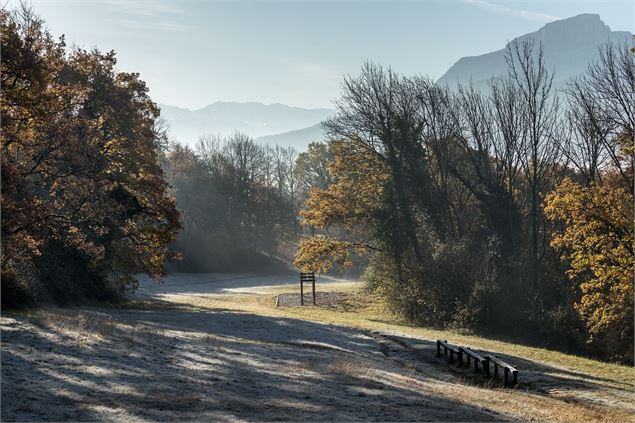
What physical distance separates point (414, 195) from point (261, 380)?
30.7 metres

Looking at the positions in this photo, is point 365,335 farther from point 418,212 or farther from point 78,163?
point 418,212

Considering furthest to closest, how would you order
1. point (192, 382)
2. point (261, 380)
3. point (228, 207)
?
point (228, 207), point (261, 380), point (192, 382)

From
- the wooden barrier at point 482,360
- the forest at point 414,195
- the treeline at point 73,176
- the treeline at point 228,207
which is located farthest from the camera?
the treeline at point 228,207

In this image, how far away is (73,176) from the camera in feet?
96.3

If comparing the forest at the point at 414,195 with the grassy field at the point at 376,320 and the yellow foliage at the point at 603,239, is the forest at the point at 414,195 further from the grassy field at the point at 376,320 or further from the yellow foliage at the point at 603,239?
the grassy field at the point at 376,320

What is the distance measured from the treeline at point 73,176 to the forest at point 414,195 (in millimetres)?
97

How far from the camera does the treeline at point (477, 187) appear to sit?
1334 inches

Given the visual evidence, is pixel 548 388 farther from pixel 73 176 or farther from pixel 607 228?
pixel 73 176

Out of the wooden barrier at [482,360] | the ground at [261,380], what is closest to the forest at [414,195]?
the ground at [261,380]

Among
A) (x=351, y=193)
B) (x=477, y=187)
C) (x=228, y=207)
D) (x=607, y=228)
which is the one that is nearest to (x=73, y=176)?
(x=351, y=193)

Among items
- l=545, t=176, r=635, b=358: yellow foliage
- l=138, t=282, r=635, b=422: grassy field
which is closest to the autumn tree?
l=545, t=176, r=635, b=358: yellow foliage

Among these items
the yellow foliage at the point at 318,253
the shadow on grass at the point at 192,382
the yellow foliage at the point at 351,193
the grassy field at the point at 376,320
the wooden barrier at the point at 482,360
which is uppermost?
the yellow foliage at the point at 351,193

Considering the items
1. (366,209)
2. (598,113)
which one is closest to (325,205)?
(366,209)

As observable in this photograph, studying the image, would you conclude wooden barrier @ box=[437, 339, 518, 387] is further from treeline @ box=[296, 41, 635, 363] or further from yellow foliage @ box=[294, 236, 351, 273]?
yellow foliage @ box=[294, 236, 351, 273]
